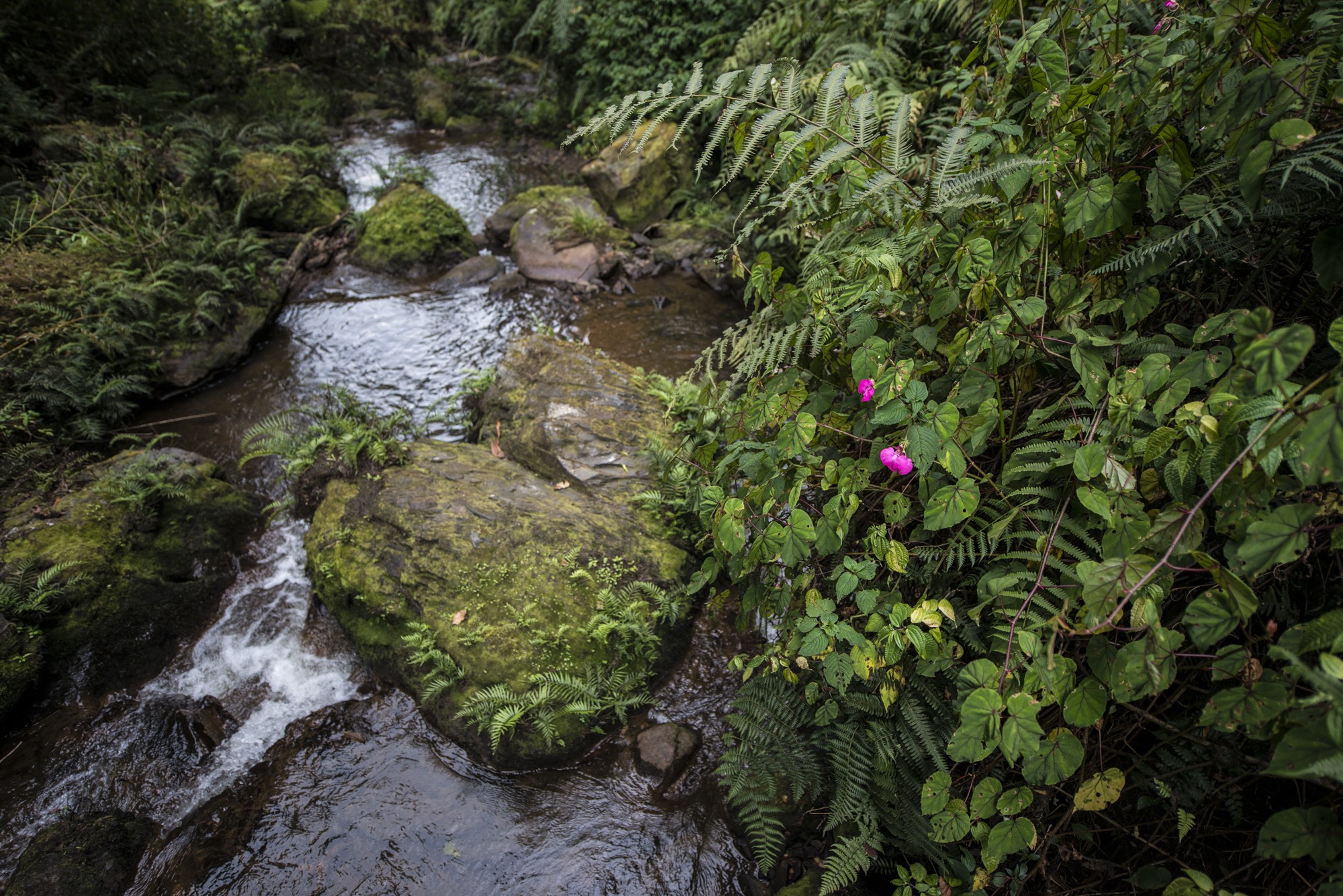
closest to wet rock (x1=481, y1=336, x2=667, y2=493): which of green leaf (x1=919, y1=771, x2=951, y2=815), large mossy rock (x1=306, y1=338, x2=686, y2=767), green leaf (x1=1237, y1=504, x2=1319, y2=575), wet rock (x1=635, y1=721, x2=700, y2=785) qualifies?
large mossy rock (x1=306, y1=338, x2=686, y2=767)

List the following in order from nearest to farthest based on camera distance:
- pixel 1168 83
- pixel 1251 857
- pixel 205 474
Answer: pixel 1251 857 < pixel 1168 83 < pixel 205 474

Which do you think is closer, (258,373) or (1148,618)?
(1148,618)

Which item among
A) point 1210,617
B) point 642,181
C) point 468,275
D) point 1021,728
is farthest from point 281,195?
point 1210,617

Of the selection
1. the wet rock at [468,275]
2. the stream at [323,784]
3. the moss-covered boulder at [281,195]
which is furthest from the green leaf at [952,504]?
the moss-covered boulder at [281,195]

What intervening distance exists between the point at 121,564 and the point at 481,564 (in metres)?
2.51

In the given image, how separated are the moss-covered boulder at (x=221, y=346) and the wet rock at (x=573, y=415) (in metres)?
3.16

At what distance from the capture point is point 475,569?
11.5ft

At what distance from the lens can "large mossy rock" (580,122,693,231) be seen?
8.52m

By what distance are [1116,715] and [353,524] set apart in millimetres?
3975

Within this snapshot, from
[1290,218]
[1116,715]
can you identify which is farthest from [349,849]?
[1290,218]

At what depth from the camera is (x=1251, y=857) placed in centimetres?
138

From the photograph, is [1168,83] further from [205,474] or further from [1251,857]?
[205,474]

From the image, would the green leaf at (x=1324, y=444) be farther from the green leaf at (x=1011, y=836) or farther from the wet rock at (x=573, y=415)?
the wet rock at (x=573, y=415)

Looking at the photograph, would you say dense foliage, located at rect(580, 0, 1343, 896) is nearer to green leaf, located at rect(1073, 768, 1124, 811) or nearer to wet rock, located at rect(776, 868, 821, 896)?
green leaf, located at rect(1073, 768, 1124, 811)
